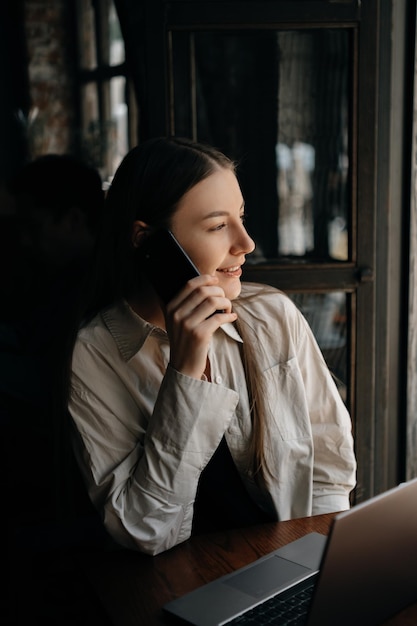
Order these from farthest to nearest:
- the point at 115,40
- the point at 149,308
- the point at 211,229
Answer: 1. the point at 115,40
2. the point at 149,308
3. the point at 211,229

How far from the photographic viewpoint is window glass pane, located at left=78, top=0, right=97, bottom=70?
2.39 meters

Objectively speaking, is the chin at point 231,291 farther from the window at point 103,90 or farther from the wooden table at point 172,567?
the window at point 103,90

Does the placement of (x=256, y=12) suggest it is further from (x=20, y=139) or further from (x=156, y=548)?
(x=156, y=548)

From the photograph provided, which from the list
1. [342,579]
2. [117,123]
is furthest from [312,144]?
[342,579]

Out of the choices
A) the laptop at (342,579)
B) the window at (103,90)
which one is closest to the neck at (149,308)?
the laptop at (342,579)

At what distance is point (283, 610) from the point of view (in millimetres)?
952

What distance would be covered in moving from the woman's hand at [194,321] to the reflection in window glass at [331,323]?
90 cm

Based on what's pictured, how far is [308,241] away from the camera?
2.22 meters

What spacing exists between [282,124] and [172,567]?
149 centimetres

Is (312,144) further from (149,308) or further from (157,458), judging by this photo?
(157,458)

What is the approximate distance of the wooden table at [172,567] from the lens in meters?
0.97

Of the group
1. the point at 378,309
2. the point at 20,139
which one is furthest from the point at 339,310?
the point at 20,139

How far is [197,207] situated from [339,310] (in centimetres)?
91

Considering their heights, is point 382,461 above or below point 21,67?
below
